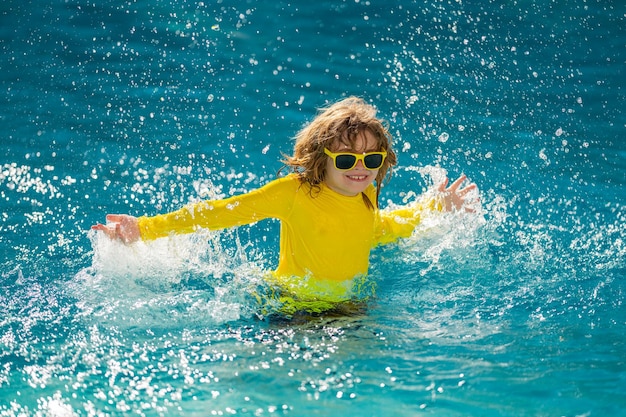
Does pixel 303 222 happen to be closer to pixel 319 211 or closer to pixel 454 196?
pixel 319 211

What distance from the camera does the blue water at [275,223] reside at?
3211 mm

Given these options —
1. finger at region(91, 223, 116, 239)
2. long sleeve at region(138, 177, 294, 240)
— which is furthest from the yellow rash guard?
finger at region(91, 223, 116, 239)

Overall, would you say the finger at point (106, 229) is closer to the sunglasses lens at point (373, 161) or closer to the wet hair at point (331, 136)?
the wet hair at point (331, 136)

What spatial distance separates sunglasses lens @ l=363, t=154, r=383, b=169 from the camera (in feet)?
11.2

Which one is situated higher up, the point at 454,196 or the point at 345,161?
the point at 454,196

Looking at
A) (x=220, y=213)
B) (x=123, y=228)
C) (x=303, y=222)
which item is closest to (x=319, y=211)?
(x=303, y=222)

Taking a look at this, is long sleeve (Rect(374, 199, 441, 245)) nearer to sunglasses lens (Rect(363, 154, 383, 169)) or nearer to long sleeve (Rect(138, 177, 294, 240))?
sunglasses lens (Rect(363, 154, 383, 169))

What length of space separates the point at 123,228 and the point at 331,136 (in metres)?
0.94

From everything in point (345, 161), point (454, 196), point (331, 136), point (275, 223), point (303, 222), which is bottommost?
point (303, 222)

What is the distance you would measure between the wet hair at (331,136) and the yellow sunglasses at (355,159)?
0.27 feet

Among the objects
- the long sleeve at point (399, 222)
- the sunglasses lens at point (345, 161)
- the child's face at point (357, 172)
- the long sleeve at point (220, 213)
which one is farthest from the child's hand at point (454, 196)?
the long sleeve at point (220, 213)

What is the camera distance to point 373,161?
341 cm

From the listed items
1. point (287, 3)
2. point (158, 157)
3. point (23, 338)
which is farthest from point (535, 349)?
point (287, 3)

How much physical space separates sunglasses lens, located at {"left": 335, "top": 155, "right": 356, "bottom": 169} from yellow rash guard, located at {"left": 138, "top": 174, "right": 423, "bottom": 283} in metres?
0.19
